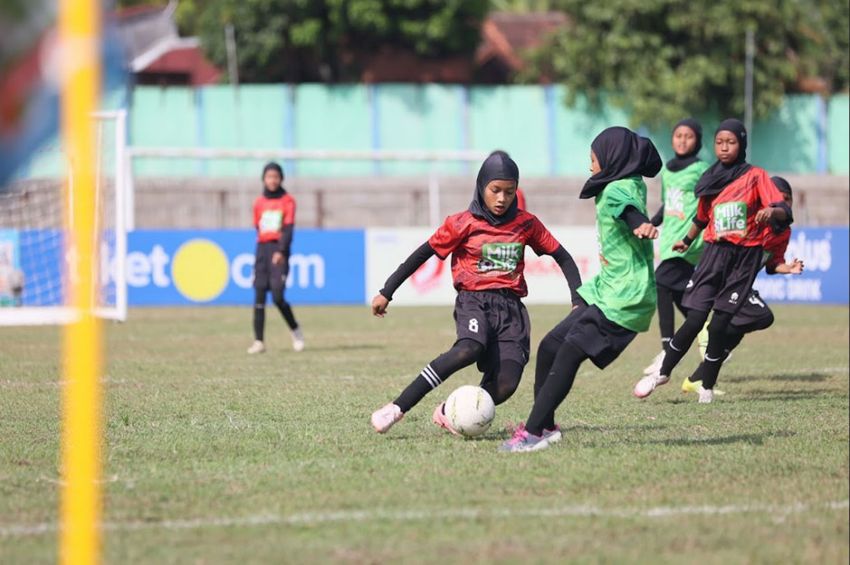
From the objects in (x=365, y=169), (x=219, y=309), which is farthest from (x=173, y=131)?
(x=219, y=309)

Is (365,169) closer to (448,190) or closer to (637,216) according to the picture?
(448,190)

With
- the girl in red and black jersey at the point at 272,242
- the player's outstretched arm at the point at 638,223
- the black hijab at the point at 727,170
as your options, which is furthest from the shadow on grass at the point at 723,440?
the girl in red and black jersey at the point at 272,242

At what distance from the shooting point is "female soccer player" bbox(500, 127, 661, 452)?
7.80 m

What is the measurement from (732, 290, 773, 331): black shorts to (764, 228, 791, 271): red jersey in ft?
1.13

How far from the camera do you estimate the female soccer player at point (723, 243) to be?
33.2 ft

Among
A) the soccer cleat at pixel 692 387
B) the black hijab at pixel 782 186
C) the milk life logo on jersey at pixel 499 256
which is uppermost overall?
the black hijab at pixel 782 186

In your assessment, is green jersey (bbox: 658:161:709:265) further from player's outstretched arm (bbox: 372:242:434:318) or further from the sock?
player's outstretched arm (bbox: 372:242:434:318)

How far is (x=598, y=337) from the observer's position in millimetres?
7859

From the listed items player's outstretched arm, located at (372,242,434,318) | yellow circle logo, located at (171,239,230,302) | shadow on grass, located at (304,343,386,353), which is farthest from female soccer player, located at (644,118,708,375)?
yellow circle logo, located at (171,239,230,302)

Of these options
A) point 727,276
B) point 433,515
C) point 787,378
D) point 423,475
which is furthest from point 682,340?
point 433,515

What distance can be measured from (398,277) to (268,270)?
7159 millimetres

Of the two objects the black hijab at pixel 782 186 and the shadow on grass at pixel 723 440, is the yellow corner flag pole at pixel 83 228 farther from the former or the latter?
the black hijab at pixel 782 186

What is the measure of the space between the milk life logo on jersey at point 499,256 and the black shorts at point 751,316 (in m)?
2.69

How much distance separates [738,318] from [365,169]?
24.1 metres
